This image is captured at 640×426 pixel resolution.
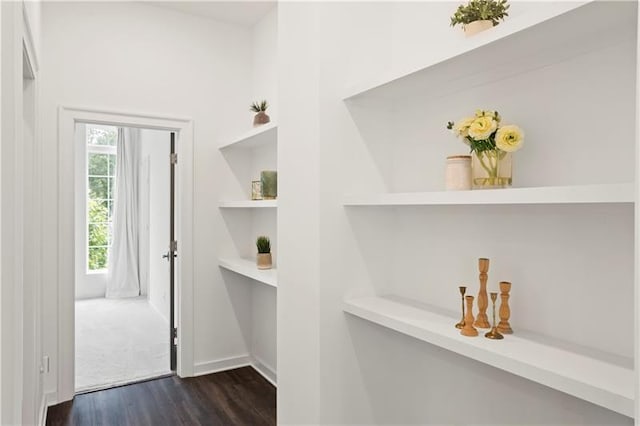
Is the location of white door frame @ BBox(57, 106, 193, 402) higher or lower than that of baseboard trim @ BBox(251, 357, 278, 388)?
higher

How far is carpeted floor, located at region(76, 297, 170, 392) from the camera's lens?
11.7 feet

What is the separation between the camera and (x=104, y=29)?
10.5 feet

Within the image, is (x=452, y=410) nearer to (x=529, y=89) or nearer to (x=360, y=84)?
(x=529, y=89)

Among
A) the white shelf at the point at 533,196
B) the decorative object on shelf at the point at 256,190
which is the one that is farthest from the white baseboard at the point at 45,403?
the white shelf at the point at 533,196

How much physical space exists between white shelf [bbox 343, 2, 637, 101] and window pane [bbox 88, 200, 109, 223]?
20.1 feet

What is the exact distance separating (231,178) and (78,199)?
4.05m

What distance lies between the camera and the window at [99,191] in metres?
6.72

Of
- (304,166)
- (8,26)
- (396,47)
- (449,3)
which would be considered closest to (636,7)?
(449,3)

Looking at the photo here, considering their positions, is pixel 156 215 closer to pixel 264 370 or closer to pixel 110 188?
pixel 110 188

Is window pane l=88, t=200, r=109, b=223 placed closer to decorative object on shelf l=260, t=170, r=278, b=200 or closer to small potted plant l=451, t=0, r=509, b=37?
decorative object on shelf l=260, t=170, r=278, b=200

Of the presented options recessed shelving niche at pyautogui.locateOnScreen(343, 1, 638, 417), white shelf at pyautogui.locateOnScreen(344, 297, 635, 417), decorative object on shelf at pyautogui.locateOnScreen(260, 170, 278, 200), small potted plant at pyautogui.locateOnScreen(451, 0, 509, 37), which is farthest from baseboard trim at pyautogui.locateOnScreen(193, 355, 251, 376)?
small potted plant at pyautogui.locateOnScreen(451, 0, 509, 37)

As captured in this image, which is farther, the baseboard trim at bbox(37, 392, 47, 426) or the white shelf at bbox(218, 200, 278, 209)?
the white shelf at bbox(218, 200, 278, 209)

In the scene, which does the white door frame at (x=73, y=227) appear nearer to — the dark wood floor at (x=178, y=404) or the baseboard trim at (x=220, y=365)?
the baseboard trim at (x=220, y=365)

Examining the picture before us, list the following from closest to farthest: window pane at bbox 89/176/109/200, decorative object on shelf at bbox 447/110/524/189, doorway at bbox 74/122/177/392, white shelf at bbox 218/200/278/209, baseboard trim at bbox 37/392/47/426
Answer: decorative object on shelf at bbox 447/110/524/189 → baseboard trim at bbox 37/392/47/426 → white shelf at bbox 218/200/278/209 → doorway at bbox 74/122/177/392 → window pane at bbox 89/176/109/200
